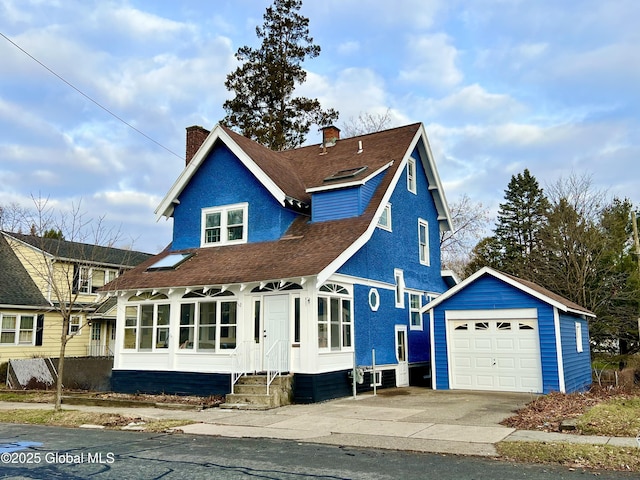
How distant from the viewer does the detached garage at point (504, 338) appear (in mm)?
17000

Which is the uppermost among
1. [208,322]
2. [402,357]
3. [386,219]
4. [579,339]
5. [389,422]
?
[386,219]

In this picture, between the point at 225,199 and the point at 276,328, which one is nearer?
the point at 276,328

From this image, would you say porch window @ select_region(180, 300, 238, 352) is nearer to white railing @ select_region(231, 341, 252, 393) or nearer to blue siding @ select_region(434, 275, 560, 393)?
white railing @ select_region(231, 341, 252, 393)

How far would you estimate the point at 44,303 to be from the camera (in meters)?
27.7

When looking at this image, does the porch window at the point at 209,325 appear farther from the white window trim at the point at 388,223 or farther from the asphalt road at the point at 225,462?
the asphalt road at the point at 225,462

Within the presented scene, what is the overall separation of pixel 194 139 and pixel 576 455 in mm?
18700

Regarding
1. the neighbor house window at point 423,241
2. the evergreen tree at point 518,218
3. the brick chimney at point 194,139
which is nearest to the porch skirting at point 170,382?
the brick chimney at point 194,139

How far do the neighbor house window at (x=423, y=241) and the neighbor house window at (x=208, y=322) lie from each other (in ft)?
30.6

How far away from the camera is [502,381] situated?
58.0 feet

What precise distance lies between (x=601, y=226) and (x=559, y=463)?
25.8 m

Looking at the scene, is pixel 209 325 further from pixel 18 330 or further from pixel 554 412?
pixel 18 330

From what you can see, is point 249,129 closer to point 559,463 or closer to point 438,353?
point 438,353

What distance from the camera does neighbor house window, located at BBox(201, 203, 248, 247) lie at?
65.0 ft

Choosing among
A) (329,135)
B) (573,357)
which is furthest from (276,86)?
(573,357)
